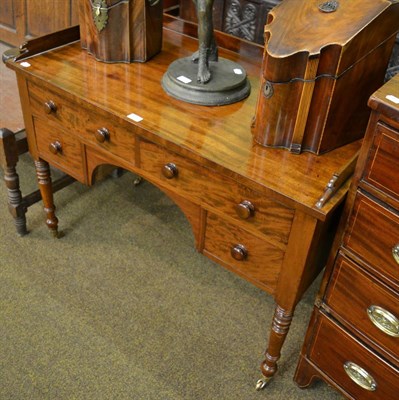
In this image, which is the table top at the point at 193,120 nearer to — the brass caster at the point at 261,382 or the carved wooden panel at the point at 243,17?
the carved wooden panel at the point at 243,17

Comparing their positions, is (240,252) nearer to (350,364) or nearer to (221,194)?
(221,194)

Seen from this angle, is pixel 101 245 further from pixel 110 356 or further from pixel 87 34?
pixel 87 34

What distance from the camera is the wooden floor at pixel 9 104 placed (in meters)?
1.92

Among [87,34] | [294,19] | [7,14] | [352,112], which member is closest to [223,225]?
[352,112]

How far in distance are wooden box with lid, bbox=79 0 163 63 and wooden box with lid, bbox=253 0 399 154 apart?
452 mm

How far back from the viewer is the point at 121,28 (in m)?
1.52

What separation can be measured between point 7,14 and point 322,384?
6.90 ft

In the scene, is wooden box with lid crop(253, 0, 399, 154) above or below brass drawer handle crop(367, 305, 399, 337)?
above

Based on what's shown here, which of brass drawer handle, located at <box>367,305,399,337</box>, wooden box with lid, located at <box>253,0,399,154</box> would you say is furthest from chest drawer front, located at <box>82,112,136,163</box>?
brass drawer handle, located at <box>367,305,399,337</box>

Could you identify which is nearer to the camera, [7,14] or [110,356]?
[110,356]

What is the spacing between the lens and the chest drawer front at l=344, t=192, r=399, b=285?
3.43 ft

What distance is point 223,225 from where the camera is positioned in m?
1.33

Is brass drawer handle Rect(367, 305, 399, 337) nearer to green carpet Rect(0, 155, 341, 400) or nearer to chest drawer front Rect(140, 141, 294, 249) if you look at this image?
chest drawer front Rect(140, 141, 294, 249)

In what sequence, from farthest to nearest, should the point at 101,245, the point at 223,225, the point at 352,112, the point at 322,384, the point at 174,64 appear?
1. the point at 101,245
2. the point at 322,384
3. the point at 174,64
4. the point at 223,225
5. the point at 352,112
